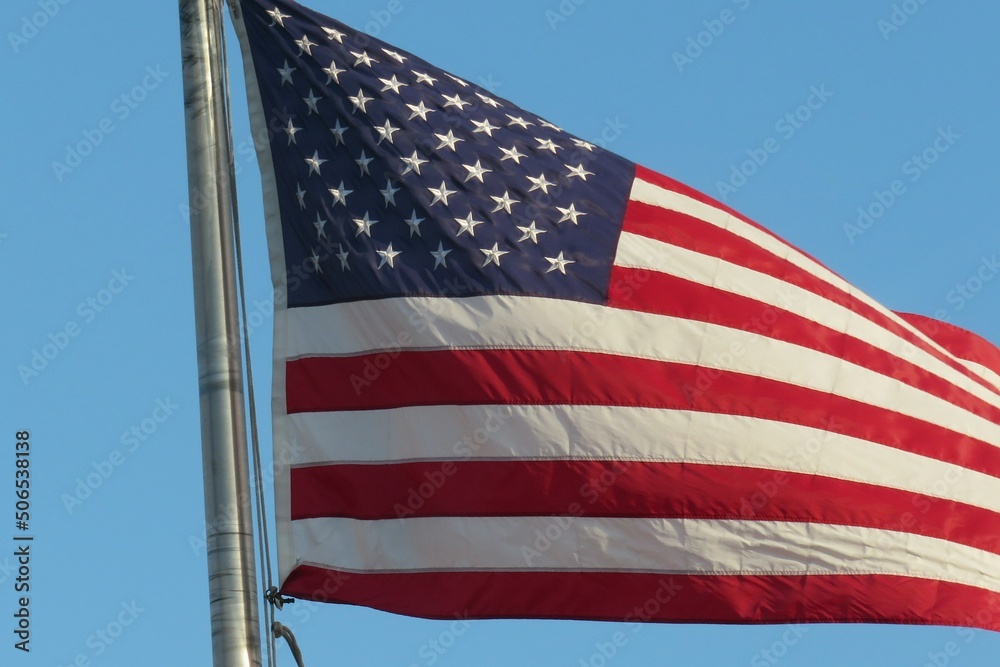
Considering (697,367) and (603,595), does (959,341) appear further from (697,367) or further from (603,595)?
(603,595)

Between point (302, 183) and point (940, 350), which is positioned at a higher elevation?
point (302, 183)

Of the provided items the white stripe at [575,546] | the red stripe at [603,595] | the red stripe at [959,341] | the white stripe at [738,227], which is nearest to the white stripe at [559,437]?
the white stripe at [575,546]

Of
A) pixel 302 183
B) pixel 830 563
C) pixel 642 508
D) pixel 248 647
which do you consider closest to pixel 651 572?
pixel 642 508

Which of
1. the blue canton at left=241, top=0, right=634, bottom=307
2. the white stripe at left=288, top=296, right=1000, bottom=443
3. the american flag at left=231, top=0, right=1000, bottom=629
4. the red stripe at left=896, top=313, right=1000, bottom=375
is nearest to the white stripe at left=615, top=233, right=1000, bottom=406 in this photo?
the american flag at left=231, top=0, right=1000, bottom=629

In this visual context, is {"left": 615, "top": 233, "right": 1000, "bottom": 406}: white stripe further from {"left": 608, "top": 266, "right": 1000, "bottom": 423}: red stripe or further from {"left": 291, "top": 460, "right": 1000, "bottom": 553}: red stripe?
{"left": 291, "top": 460, "right": 1000, "bottom": 553}: red stripe

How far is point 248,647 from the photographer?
746 centimetres

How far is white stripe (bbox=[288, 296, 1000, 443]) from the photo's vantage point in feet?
30.1

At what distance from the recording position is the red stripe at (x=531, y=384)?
908 cm

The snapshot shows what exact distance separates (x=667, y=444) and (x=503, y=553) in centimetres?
129

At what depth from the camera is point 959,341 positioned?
1244 centimetres

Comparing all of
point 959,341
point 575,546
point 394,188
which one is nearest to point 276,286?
point 394,188

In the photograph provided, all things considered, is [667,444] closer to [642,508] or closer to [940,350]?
[642,508]

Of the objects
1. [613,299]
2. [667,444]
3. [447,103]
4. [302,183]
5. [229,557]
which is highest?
[447,103]

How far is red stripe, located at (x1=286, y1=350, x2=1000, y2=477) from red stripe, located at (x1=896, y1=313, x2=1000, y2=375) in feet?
9.91
